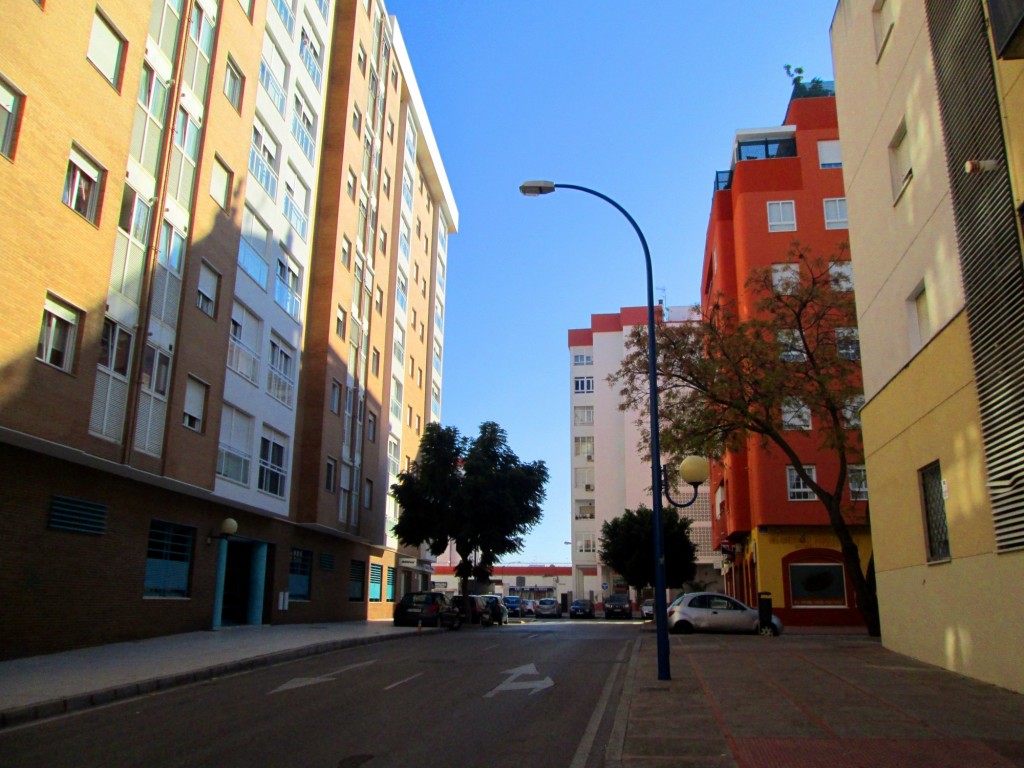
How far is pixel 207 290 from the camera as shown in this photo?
22.2 m

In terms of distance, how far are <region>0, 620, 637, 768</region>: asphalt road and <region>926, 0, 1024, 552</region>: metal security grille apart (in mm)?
5611

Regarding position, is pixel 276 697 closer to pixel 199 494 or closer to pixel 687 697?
pixel 687 697

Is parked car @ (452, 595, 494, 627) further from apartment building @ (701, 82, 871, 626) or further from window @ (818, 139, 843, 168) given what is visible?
window @ (818, 139, 843, 168)

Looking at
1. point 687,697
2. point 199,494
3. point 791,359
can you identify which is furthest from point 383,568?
point 687,697

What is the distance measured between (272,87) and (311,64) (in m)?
4.65

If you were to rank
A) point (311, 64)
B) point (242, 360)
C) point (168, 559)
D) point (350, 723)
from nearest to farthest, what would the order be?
1. point (350, 723)
2. point (168, 559)
3. point (242, 360)
4. point (311, 64)

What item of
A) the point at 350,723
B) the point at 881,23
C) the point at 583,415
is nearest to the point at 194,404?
the point at 350,723

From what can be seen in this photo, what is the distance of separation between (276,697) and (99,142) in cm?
1127

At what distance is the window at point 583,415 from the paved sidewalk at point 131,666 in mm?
62991

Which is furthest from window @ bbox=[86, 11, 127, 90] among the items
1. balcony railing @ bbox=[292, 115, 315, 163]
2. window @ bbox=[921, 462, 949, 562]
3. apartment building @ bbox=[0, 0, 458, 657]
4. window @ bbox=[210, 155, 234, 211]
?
window @ bbox=[921, 462, 949, 562]

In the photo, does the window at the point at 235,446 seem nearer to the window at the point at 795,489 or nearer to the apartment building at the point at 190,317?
the apartment building at the point at 190,317

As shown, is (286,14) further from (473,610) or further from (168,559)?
(473,610)

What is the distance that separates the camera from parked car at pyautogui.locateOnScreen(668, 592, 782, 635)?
2492cm

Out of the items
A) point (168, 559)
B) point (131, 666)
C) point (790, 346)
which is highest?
point (790, 346)
